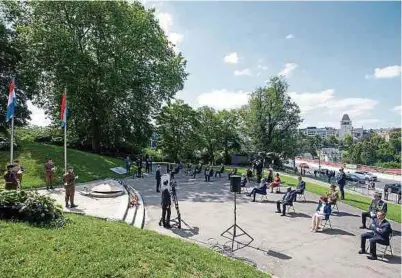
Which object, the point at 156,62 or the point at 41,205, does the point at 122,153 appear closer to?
the point at 156,62

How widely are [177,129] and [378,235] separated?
34.3 meters

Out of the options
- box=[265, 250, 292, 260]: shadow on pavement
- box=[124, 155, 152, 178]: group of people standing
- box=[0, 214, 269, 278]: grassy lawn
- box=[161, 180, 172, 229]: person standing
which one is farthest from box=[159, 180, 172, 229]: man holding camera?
box=[124, 155, 152, 178]: group of people standing

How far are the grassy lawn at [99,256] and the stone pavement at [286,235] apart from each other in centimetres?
168

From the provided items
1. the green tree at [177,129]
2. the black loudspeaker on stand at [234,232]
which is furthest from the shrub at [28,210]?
the green tree at [177,129]

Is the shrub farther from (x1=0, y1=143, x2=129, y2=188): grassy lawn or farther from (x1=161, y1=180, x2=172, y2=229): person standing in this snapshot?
(x1=0, y1=143, x2=129, y2=188): grassy lawn

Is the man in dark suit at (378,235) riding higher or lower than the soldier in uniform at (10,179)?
lower

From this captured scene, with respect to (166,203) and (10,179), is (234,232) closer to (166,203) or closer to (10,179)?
(166,203)

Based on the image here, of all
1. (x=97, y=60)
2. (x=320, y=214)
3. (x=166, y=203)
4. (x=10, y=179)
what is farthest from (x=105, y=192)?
(x=97, y=60)

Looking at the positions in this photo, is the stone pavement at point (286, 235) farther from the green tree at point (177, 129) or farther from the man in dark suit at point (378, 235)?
the green tree at point (177, 129)

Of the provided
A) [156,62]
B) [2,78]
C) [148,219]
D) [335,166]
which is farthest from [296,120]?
[148,219]

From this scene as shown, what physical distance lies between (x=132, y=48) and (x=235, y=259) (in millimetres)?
26416

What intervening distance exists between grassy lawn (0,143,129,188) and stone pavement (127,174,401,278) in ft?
23.8

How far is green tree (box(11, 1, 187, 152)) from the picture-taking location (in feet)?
94.1

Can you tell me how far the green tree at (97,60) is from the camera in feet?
94.1
